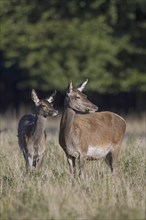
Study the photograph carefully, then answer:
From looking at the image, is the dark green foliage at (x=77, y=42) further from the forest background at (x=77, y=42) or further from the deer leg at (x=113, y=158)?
the deer leg at (x=113, y=158)

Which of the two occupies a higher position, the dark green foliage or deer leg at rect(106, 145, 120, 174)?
the dark green foliage

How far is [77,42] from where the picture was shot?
32.2 meters

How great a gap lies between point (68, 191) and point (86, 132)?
3342mm

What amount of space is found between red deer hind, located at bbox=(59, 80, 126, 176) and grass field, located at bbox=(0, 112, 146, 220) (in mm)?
217

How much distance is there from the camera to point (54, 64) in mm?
32625

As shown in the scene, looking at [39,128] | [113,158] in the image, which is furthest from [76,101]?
[113,158]

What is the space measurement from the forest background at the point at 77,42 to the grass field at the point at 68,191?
16.6 meters

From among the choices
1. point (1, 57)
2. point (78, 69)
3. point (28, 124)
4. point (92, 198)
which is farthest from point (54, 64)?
point (92, 198)

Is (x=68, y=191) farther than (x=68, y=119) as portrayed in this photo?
No

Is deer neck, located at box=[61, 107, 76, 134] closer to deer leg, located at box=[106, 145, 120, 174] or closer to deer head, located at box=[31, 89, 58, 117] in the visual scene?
deer head, located at box=[31, 89, 58, 117]

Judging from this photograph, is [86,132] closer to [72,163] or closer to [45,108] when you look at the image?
[72,163]

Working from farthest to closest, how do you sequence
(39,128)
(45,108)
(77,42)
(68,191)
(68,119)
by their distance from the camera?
(77,42), (39,128), (45,108), (68,119), (68,191)

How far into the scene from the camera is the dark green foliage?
32.2 meters

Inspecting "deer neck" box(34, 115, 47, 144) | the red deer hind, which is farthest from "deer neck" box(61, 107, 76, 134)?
"deer neck" box(34, 115, 47, 144)
